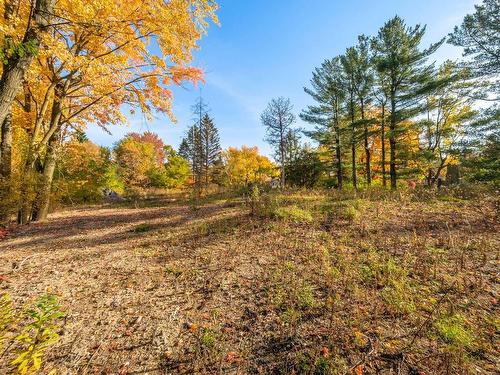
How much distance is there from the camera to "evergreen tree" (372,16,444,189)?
14688 mm

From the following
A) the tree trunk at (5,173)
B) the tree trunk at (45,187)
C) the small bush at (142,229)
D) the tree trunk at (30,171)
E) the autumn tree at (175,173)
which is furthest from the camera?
the autumn tree at (175,173)

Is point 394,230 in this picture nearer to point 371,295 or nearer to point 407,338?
point 371,295

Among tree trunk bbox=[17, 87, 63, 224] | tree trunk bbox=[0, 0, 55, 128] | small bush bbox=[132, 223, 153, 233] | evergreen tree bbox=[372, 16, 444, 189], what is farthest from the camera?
evergreen tree bbox=[372, 16, 444, 189]

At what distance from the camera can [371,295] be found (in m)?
3.48

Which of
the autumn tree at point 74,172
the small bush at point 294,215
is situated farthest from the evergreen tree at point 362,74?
the autumn tree at point 74,172

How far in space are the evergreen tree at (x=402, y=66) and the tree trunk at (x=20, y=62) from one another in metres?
17.0

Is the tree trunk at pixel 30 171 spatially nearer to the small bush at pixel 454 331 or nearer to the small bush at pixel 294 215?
the small bush at pixel 294 215

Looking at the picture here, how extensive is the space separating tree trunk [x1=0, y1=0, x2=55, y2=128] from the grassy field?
129 inches

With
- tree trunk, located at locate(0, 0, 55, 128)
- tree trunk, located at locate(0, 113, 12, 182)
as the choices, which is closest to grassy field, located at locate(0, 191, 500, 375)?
tree trunk, located at locate(0, 113, 12, 182)

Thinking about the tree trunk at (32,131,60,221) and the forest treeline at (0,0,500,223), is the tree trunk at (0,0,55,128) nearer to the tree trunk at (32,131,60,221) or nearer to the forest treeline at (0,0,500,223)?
the forest treeline at (0,0,500,223)

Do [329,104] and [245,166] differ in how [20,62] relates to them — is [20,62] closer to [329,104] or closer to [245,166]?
[329,104]

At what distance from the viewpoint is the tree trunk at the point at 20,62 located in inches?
143

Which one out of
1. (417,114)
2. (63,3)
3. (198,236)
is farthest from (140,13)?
(417,114)

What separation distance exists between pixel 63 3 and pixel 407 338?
30.8 ft
